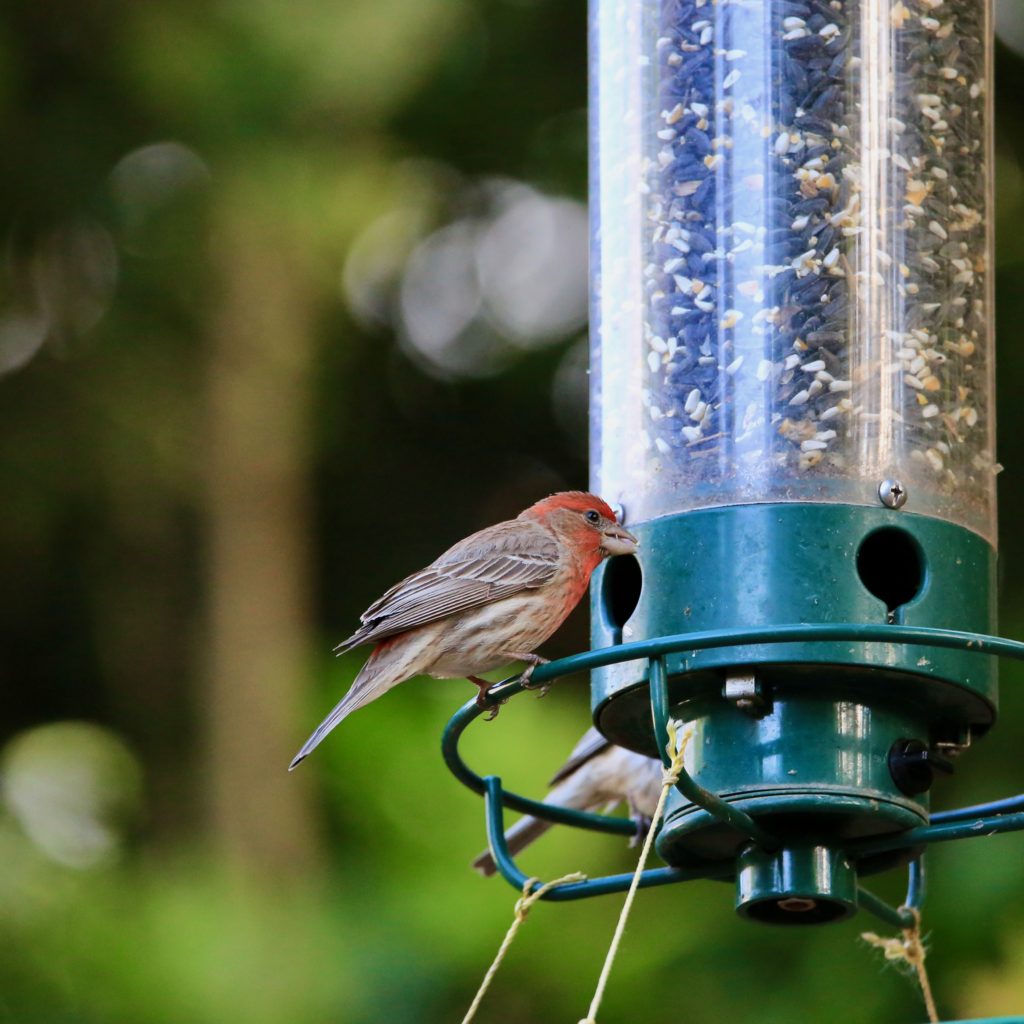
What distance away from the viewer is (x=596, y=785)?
8383 mm

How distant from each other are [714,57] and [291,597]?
14.1 feet

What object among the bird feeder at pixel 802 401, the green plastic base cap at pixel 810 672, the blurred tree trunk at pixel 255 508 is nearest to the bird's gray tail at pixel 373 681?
the bird feeder at pixel 802 401

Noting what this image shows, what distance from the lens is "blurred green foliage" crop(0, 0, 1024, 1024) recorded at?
7.83 m

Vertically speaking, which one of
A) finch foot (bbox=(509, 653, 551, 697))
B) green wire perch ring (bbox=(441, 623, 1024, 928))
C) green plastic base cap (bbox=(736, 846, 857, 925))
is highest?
finch foot (bbox=(509, 653, 551, 697))

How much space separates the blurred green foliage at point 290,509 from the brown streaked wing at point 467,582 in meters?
1.26

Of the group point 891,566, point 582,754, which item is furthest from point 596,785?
point 891,566

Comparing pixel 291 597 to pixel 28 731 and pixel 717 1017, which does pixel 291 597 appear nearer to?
pixel 28 731

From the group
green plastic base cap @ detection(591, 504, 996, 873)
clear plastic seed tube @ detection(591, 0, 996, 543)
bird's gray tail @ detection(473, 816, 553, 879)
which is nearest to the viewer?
green plastic base cap @ detection(591, 504, 996, 873)

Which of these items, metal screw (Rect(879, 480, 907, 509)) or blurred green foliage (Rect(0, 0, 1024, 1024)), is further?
blurred green foliage (Rect(0, 0, 1024, 1024))

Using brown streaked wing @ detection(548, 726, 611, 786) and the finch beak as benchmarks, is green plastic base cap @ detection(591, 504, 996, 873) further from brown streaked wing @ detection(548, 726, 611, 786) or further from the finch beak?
brown streaked wing @ detection(548, 726, 611, 786)

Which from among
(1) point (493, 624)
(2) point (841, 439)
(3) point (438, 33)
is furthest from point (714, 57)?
(3) point (438, 33)

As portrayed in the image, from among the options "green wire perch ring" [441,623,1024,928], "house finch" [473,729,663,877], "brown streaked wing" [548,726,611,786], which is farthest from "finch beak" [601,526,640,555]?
"brown streaked wing" [548,726,611,786]

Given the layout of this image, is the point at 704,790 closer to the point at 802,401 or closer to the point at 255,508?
the point at 802,401

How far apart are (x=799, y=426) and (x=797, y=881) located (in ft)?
3.90
